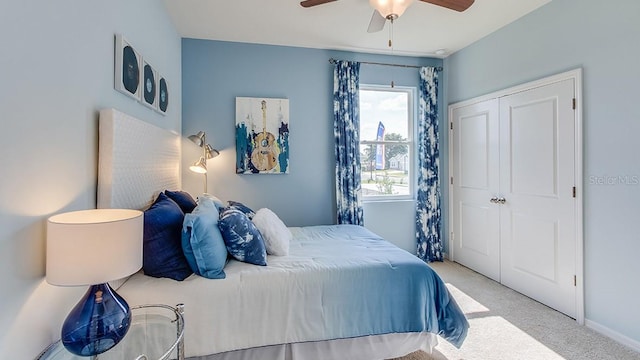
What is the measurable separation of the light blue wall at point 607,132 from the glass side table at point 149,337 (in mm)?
2922

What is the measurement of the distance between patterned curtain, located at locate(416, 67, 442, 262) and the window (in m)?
0.17

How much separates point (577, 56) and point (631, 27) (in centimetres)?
39

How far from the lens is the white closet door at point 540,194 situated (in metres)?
2.67

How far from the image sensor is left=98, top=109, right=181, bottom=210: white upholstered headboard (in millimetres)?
1611

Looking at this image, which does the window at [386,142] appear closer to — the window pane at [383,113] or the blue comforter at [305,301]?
the window pane at [383,113]

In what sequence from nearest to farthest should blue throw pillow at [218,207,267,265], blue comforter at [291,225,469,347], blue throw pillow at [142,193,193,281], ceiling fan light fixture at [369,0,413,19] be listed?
blue throw pillow at [142,193,193,281]
blue comforter at [291,225,469,347]
blue throw pillow at [218,207,267,265]
ceiling fan light fixture at [369,0,413,19]

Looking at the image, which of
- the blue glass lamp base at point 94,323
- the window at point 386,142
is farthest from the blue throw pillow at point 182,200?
the window at point 386,142

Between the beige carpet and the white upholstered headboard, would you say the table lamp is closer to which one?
the white upholstered headboard

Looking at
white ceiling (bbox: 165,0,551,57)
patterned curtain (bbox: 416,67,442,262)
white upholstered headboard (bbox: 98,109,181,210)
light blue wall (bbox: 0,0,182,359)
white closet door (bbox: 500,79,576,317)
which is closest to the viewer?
light blue wall (bbox: 0,0,182,359)

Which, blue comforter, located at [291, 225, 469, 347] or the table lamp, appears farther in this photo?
blue comforter, located at [291, 225, 469, 347]

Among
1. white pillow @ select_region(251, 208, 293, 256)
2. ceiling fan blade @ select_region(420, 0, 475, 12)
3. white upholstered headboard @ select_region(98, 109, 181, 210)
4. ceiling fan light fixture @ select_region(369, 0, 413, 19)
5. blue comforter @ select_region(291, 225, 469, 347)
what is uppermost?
ceiling fan blade @ select_region(420, 0, 475, 12)

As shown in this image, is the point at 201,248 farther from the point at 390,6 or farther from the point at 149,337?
the point at 390,6

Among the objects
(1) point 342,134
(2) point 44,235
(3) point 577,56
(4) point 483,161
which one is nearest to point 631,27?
(3) point 577,56

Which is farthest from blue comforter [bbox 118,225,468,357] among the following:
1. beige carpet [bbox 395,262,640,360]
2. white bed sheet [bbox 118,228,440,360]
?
beige carpet [bbox 395,262,640,360]
